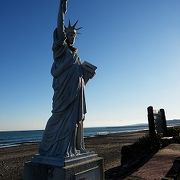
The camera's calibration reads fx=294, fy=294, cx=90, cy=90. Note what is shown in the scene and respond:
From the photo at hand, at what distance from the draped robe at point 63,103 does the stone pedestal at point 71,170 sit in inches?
9.1

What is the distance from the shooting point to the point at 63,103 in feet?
17.5

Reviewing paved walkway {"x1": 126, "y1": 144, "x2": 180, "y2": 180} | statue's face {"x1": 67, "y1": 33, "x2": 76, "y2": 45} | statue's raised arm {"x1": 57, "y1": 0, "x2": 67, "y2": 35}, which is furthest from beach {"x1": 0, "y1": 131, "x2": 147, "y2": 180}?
statue's raised arm {"x1": 57, "y1": 0, "x2": 67, "y2": 35}

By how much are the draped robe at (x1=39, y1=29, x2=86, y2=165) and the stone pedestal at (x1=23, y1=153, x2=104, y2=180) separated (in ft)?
0.76

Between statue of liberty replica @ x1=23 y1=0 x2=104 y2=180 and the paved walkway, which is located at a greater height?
statue of liberty replica @ x1=23 y1=0 x2=104 y2=180

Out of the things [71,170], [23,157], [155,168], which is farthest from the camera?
[23,157]

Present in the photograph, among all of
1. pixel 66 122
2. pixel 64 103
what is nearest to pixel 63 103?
pixel 64 103

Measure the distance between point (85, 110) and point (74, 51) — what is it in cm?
121

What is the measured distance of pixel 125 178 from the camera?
837cm

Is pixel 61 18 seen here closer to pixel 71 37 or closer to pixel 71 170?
pixel 71 37

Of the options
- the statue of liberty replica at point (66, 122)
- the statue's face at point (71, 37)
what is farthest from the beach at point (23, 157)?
the statue's face at point (71, 37)

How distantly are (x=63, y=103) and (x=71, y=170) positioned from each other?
1.23m

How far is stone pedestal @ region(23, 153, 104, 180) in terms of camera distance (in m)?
4.70

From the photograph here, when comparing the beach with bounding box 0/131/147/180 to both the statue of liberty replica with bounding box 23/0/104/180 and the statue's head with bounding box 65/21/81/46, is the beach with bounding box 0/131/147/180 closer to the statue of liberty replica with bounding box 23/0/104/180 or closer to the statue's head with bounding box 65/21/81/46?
the statue of liberty replica with bounding box 23/0/104/180

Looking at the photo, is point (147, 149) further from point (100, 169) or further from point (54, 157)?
point (54, 157)
